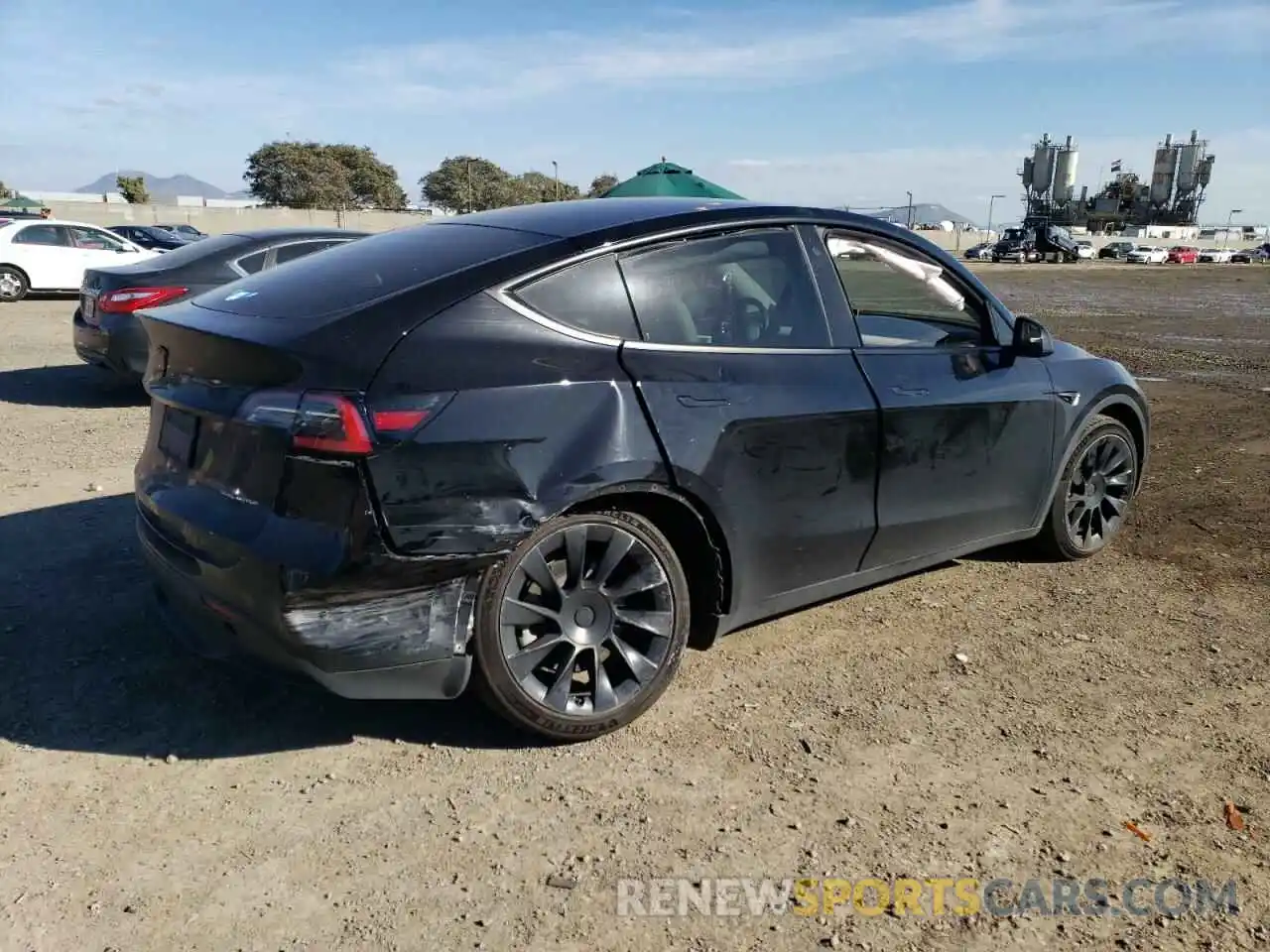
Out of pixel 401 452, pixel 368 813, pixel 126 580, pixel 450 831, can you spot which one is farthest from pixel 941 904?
pixel 126 580

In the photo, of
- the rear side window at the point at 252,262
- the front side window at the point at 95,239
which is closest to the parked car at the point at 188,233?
the front side window at the point at 95,239

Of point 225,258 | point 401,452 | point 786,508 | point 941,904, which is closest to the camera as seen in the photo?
point 941,904

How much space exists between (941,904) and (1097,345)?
45.3 feet

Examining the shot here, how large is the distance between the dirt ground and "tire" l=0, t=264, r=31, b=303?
14.7 m

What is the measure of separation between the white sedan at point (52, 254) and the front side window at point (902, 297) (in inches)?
611

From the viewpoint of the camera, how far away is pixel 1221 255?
281 feet

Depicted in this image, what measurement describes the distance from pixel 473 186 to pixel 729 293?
9789 centimetres

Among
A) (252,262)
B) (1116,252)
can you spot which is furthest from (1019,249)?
(252,262)

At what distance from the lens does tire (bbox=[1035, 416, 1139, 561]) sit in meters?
4.81

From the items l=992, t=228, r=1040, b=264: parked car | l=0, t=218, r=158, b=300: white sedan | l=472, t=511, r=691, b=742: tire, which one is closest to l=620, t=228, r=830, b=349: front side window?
l=472, t=511, r=691, b=742: tire

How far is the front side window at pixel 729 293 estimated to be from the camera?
3342mm

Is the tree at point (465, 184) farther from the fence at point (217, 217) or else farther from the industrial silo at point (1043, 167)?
the industrial silo at point (1043, 167)

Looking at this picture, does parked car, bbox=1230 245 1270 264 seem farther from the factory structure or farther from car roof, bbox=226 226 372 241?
car roof, bbox=226 226 372 241

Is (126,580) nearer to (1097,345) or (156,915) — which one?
(156,915)
